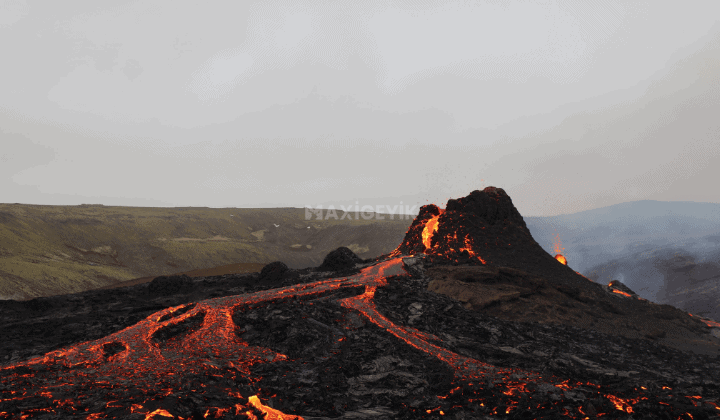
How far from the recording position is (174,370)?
12977 mm

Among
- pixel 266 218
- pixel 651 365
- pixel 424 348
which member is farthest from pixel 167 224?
pixel 651 365

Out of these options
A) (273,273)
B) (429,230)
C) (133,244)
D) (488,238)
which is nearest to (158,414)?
(273,273)

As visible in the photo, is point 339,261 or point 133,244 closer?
point 339,261

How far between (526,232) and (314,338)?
2526 cm

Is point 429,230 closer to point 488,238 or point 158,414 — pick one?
point 488,238

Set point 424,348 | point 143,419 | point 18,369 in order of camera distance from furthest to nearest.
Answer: point 424,348, point 18,369, point 143,419

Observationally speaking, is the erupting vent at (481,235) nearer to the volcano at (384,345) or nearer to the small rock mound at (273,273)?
the volcano at (384,345)

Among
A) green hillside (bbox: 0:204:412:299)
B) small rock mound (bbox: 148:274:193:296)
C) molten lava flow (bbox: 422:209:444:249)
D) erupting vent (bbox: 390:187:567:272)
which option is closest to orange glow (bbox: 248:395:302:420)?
erupting vent (bbox: 390:187:567:272)

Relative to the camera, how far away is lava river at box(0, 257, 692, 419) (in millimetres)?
8875

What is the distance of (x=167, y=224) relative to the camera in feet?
310

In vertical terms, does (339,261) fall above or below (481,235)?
below

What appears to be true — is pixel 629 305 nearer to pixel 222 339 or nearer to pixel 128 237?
pixel 222 339

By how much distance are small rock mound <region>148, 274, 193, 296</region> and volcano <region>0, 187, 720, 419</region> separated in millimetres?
164

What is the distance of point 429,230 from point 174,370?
28.9m
